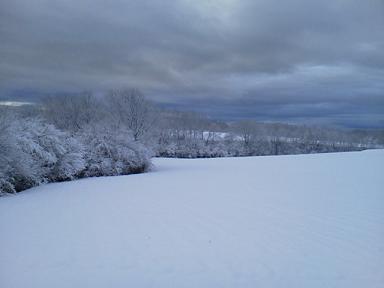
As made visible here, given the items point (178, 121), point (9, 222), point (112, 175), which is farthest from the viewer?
point (178, 121)

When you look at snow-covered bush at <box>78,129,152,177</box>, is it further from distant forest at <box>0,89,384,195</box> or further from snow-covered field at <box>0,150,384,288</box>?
snow-covered field at <box>0,150,384,288</box>

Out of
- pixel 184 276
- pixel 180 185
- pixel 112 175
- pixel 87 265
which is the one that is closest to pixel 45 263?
pixel 87 265

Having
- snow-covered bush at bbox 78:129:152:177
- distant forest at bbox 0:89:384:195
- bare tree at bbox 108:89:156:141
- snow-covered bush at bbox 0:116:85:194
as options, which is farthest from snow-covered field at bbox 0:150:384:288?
bare tree at bbox 108:89:156:141

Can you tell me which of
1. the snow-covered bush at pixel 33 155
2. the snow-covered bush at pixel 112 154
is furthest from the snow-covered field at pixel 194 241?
the snow-covered bush at pixel 112 154

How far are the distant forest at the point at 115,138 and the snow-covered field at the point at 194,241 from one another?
4076mm

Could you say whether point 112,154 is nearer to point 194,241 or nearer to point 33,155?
point 33,155

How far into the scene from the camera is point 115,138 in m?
22.0

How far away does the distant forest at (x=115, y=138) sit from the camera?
1499cm

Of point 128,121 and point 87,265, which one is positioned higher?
point 128,121

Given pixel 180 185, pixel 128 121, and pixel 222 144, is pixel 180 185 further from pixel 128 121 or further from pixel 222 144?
pixel 222 144

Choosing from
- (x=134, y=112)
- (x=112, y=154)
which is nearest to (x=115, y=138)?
(x=112, y=154)

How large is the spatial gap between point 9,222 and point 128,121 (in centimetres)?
2945

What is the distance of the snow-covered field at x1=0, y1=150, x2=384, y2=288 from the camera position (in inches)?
190

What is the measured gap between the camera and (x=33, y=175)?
14.6 m
